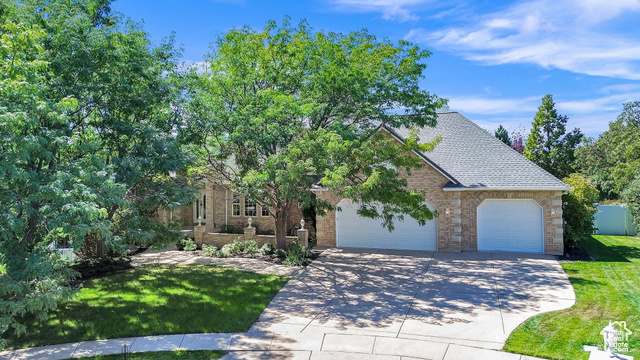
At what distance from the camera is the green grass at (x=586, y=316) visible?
7.86m

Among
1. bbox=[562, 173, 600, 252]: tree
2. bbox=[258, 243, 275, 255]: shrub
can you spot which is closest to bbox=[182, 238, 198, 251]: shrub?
bbox=[258, 243, 275, 255]: shrub

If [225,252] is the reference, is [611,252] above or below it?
below

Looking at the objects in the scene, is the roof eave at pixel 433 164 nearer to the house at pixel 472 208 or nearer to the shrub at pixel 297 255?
the house at pixel 472 208

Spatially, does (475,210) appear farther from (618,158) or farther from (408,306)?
(618,158)

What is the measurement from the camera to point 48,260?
7.45 metres

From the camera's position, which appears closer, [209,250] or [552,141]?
[209,250]

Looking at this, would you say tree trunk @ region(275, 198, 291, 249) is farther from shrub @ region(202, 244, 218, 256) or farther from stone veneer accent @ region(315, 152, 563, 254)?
stone veneer accent @ region(315, 152, 563, 254)

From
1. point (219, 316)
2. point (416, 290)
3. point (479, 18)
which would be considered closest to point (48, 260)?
point (219, 316)

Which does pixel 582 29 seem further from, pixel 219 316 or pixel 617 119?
pixel 617 119

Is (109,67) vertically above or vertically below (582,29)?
below

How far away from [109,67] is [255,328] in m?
7.60

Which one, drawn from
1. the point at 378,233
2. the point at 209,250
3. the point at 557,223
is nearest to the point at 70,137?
the point at 209,250

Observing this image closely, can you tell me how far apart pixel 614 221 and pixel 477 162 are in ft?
38.1

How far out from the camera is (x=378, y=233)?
1970 centimetres
